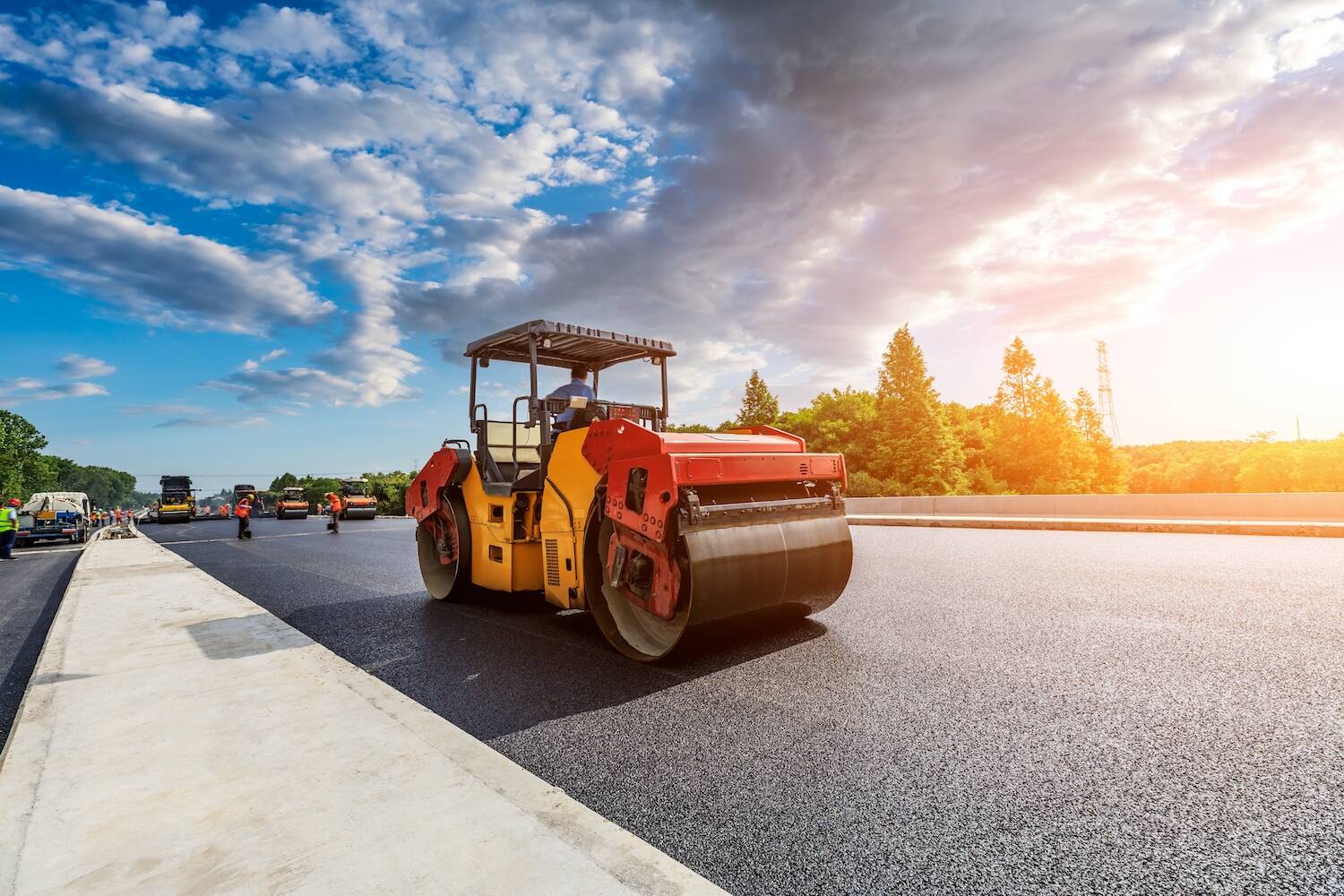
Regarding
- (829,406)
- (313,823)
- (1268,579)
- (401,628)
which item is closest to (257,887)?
(313,823)

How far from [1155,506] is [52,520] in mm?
31844

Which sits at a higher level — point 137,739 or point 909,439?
point 909,439

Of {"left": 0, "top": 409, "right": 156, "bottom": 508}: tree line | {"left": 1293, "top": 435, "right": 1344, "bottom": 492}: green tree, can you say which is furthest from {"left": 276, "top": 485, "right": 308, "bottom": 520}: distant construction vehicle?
{"left": 1293, "top": 435, "right": 1344, "bottom": 492}: green tree

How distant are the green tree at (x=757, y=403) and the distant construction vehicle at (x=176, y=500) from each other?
37.6m

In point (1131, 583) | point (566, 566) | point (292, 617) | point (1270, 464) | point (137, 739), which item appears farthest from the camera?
point (1270, 464)

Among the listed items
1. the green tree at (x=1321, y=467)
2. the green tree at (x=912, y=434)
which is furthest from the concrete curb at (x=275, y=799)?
the green tree at (x=912, y=434)

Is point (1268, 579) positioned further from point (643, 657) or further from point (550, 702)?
point (550, 702)

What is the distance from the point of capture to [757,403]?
184 feet

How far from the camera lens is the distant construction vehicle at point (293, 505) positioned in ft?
129

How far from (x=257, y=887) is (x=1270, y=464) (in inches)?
1925

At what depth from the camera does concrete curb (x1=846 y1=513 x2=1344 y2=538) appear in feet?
36.9

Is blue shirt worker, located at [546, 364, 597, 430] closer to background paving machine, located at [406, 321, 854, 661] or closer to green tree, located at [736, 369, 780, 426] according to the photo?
background paving machine, located at [406, 321, 854, 661]

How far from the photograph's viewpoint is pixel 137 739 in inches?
127

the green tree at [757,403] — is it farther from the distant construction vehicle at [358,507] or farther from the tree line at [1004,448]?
the distant construction vehicle at [358,507]
